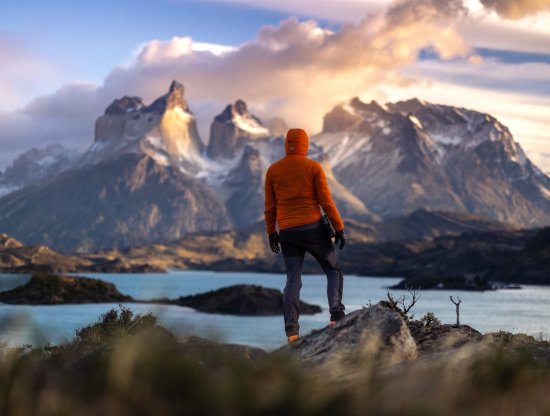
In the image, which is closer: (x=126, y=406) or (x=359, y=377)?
(x=126, y=406)

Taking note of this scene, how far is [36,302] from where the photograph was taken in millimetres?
145375

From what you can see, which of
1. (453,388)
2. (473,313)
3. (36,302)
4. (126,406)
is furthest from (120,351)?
(473,313)

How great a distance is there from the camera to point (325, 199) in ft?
48.4

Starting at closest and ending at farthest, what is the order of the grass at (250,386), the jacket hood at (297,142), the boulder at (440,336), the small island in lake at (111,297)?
the grass at (250,386) < the boulder at (440,336) < the jacket hood at (297,142) < the small island in lake at (111,297)

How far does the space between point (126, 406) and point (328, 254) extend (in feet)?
27.7

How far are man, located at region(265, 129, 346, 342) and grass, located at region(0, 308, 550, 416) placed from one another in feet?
18.3

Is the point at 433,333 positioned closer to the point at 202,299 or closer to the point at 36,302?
the point at 36,302

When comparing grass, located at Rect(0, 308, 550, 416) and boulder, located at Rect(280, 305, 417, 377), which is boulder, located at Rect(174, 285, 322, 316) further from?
grass, located at Rect(0, 308, 550, 416)

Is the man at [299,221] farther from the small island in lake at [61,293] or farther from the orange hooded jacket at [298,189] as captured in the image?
the small island in lake at [61,293]

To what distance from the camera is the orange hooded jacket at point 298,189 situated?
14.8 m

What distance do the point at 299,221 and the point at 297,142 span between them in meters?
1.39

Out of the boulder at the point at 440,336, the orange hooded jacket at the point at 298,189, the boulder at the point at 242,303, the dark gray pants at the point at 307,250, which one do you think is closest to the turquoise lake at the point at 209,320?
the dark gray pants at the point at 307,250

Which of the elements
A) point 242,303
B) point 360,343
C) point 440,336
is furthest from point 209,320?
point 242,303

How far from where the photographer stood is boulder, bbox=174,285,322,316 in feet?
511
